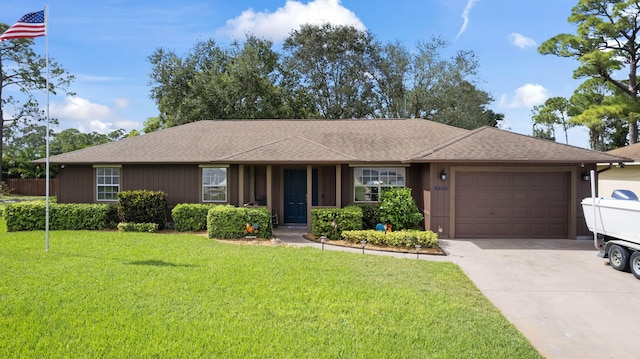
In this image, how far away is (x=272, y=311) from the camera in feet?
17.3

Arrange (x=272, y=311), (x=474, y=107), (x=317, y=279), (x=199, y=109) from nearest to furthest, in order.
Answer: (x=272, y=311)
(x=317, y=279)
(x=199, y=109)
(x=474, y=107)

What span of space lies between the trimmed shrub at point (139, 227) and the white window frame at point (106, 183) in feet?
6.51

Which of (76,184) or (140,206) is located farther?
(76,184)

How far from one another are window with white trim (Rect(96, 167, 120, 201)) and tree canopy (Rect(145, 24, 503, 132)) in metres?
13.4

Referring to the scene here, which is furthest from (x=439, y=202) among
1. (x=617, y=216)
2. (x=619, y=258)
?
(x=619, y=258)

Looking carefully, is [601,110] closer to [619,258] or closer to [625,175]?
[625,175]

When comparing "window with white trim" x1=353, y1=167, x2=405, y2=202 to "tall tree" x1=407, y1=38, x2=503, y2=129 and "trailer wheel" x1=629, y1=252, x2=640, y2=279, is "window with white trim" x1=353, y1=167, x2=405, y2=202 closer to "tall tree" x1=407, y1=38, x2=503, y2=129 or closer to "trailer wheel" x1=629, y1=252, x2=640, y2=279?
"trailer wheel" x1=629, y1=252, x2=640, y2=279

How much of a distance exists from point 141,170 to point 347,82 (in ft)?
74.5

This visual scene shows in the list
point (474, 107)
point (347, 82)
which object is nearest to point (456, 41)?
point (474, 107)

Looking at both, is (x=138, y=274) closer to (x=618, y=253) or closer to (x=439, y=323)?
(x=439, y=323)

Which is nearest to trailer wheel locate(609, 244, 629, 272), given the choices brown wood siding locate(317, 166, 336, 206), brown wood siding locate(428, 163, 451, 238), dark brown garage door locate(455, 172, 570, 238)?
dark brown garage door locate(455, 172, 570, 238)

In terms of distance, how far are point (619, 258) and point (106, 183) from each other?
15990mm

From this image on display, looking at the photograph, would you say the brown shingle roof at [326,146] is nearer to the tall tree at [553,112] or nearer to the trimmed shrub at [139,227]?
the trimmed shrub at [139,227]

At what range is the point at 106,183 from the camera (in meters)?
13.9
